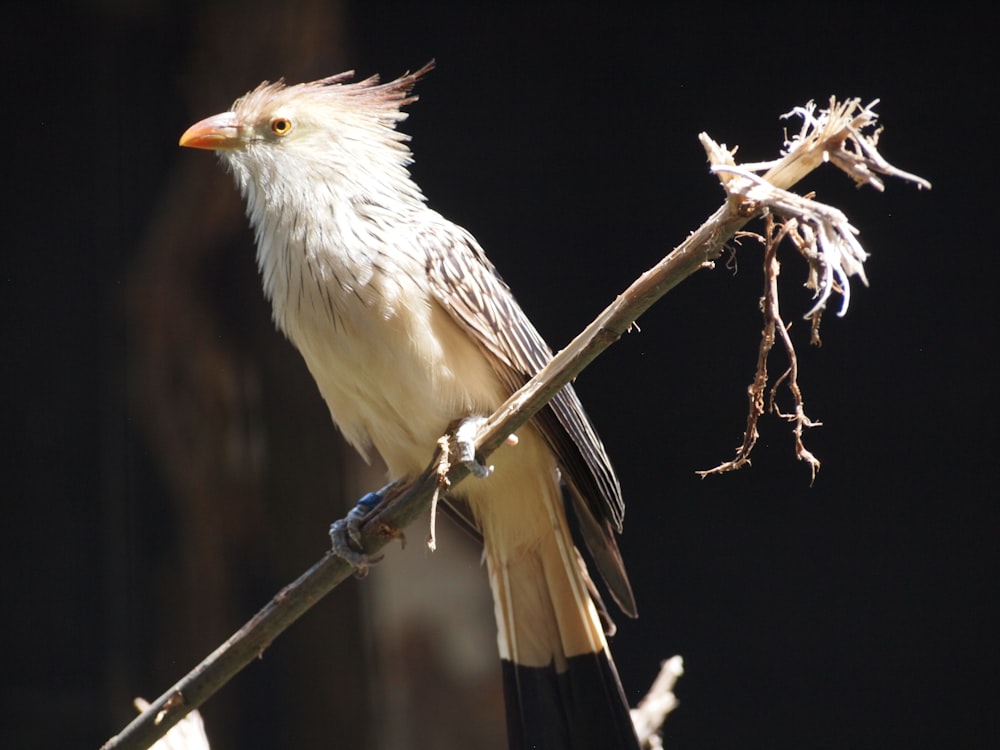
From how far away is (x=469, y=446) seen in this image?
63.5 inches

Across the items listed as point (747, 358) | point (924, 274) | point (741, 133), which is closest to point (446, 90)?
point (741, 133)

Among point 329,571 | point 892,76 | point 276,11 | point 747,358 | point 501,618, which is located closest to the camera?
point 329,571

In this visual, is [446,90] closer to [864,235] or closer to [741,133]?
[741,133]

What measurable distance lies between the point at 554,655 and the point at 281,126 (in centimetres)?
109

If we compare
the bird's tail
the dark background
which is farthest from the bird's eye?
the bird's tail

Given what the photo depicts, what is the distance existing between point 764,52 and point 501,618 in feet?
4.23

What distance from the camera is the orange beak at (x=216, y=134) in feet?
6.12

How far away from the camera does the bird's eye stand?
6.19 feet

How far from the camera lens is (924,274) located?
2152mm

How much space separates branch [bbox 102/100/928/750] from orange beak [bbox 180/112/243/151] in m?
0.70

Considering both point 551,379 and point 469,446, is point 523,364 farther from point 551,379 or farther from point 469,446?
point 551,379

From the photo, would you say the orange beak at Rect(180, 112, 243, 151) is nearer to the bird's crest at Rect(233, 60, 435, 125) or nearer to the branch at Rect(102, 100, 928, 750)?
the bird's crest at Rect(233, 60, 435, 125)

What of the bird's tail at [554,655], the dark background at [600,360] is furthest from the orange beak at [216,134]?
the bird's tail at [554,655]

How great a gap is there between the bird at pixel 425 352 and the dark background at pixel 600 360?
42 centimetres
